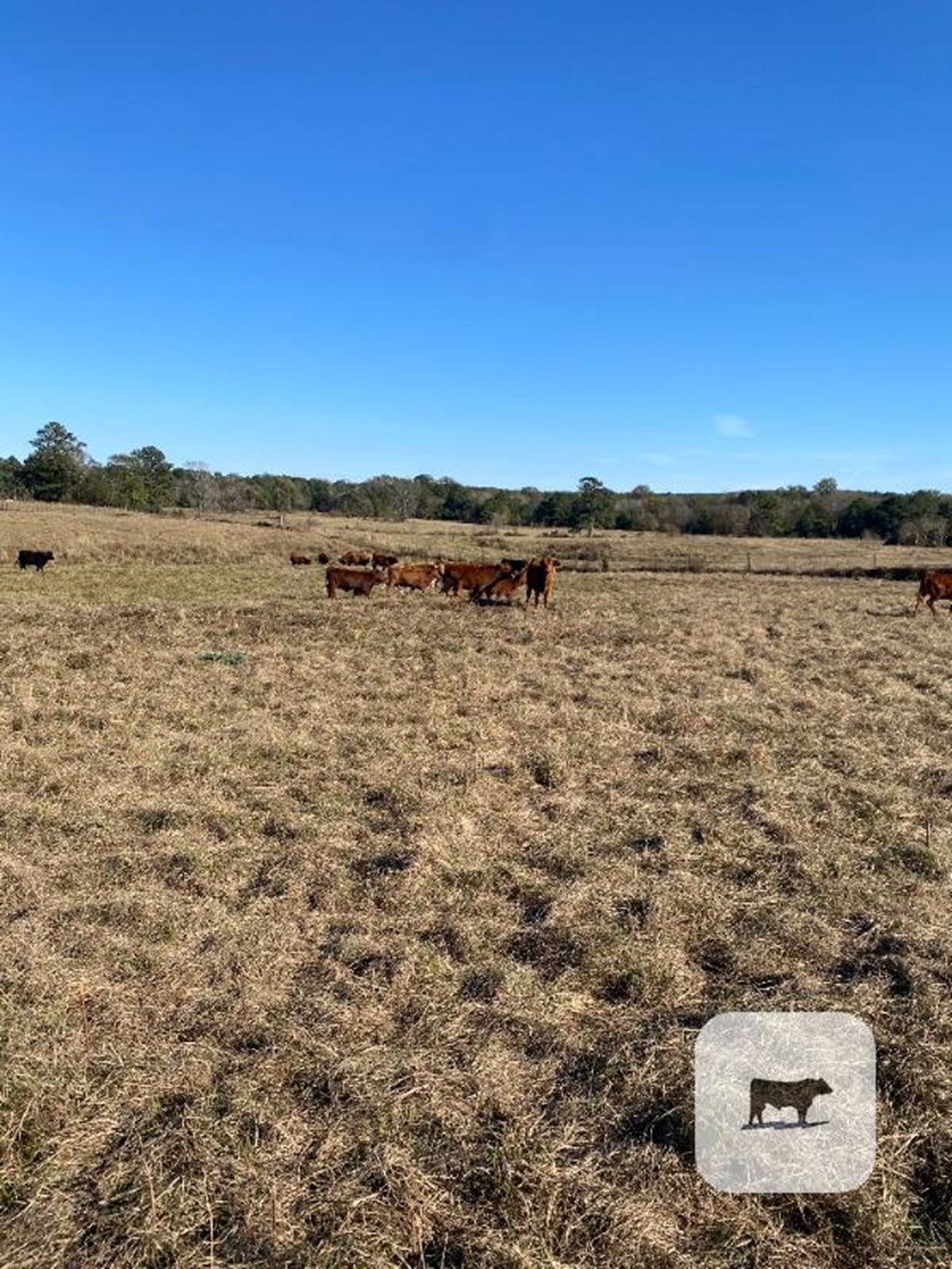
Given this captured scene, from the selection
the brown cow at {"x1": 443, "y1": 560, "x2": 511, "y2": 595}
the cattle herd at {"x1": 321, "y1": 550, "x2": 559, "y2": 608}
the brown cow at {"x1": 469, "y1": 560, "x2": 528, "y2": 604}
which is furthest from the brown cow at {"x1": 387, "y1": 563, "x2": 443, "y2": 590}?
the brown cow at {"x1": 469, "y1": 560, "x2": 528, "y2": 604}

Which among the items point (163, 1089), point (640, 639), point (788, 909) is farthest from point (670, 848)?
point (640, 639)

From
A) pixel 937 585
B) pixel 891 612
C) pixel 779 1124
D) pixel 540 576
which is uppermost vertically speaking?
pixel 937 585

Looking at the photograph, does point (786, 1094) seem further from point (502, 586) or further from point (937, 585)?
point (937, 585)

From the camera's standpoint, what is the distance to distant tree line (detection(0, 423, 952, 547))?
81.5 meters

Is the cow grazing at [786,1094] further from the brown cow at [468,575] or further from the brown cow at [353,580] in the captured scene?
the brown cow at [353,580]

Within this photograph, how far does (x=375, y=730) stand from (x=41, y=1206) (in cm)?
632

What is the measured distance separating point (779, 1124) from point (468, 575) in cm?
1904

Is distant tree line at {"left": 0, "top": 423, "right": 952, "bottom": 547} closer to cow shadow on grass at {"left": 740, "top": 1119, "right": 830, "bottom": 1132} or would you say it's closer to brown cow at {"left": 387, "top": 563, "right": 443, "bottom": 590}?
brown cow at {"left": 387, "top": 563, "right": 443, "bottom": 590}

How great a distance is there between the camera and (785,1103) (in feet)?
11.4

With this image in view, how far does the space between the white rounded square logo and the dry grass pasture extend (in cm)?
8

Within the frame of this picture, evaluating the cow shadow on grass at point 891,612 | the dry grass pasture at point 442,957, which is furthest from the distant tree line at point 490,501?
the dry grass pasture at point 442,957

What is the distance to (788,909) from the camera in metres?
5.12

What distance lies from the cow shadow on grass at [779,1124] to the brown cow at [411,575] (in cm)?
2037

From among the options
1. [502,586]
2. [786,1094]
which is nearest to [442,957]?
[786,1094]
